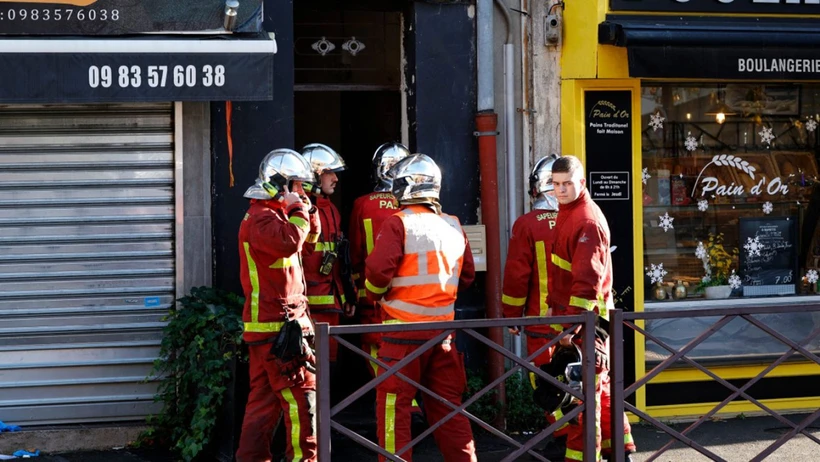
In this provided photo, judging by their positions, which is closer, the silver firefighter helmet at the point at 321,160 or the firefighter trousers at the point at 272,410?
the firefighter trousers at the point at 272,410

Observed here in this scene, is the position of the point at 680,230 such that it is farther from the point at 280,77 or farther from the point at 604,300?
the point at 280,77

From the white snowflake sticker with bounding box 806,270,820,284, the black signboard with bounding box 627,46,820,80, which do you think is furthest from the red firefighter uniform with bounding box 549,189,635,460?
the white snowflake sticker with bounding box 806,270,820,284

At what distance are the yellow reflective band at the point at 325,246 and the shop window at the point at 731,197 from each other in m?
2.63

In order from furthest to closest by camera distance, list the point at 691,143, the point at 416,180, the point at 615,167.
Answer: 1. the point at 691,143
2. the point at 615,167
3. the point at 416,180

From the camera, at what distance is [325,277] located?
774cm

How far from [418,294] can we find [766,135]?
408 centimetres

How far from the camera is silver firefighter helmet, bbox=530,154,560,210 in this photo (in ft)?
24.7

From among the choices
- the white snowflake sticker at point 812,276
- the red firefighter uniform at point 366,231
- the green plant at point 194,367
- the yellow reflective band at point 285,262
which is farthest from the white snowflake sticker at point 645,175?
the green plant at point 194,367

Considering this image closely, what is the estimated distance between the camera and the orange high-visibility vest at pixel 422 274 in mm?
6449

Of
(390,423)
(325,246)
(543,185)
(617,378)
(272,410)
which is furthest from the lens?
(325,246)

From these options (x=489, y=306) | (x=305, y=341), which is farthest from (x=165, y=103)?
(x=489, y=306)

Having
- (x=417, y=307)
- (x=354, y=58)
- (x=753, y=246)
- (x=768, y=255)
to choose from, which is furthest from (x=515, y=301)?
(x=354, y=58)

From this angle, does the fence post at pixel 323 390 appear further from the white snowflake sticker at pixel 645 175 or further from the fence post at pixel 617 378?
the white snowflake sticker at pixel 645 175

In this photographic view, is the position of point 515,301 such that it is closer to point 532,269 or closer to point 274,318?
point 532,269
